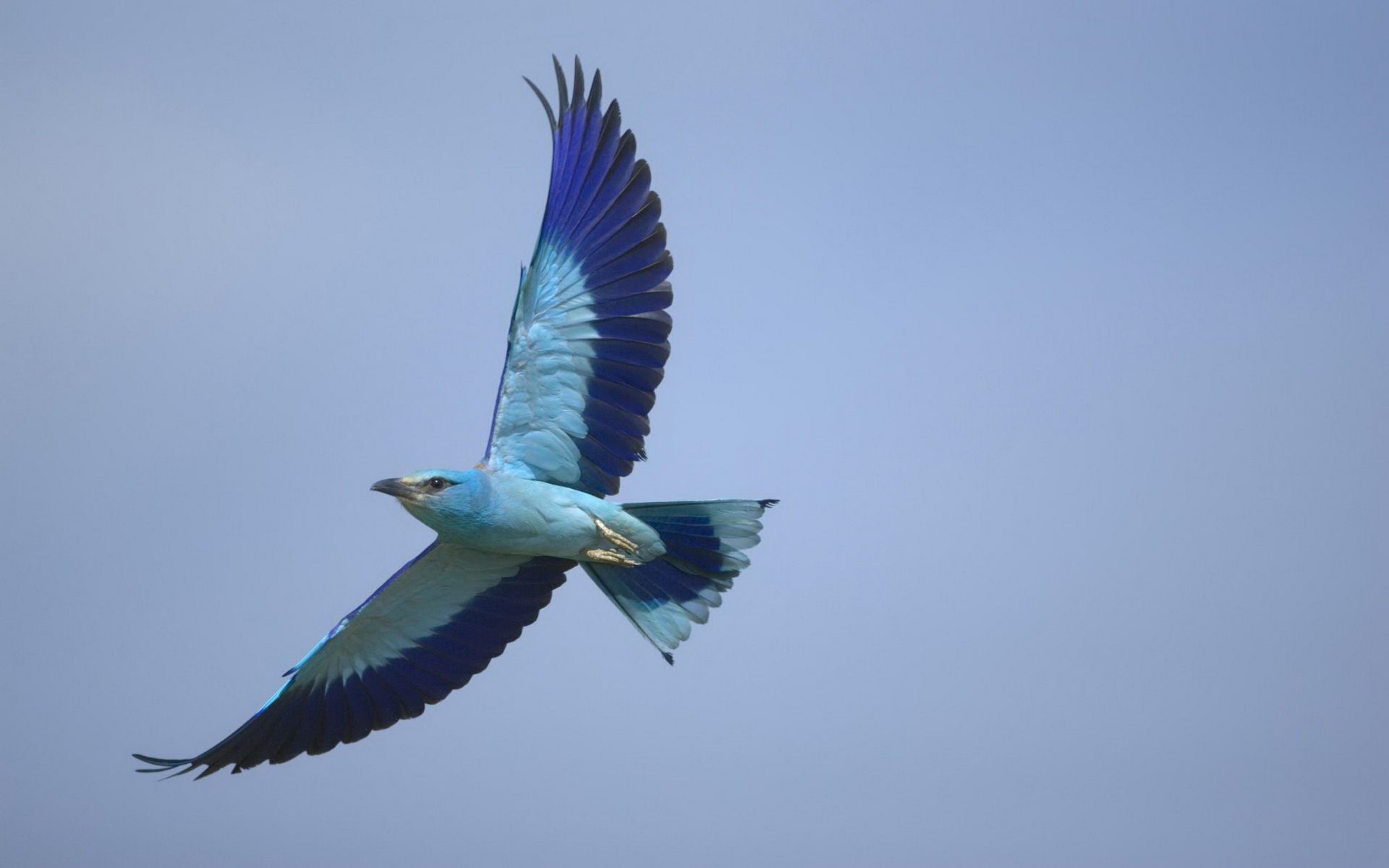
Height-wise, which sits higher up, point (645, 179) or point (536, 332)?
point (645, 179)

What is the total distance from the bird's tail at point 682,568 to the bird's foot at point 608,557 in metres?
0.29

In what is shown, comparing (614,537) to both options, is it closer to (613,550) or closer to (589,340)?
(613,550)

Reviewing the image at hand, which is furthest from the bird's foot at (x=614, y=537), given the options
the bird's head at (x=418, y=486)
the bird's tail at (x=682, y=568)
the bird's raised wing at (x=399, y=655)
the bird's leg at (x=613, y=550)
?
the bird's head at (x=418, y=486)

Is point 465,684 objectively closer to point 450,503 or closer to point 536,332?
point 450,503

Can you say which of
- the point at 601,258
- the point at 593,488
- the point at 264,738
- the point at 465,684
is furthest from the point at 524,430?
the point at 264,738

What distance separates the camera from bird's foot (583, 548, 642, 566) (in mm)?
10984

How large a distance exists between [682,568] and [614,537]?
67 centimetres

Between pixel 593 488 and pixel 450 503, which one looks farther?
pixel 593 488

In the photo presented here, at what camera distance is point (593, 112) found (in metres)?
11.4

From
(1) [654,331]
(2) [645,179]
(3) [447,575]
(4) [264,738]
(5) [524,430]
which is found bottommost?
(4) [264,738]

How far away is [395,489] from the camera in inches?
403

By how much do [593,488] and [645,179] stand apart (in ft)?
7.41

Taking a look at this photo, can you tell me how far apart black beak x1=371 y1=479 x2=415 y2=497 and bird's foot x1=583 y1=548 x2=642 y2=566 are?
4.62ft

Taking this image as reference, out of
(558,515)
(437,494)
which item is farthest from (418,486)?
(558,515)
